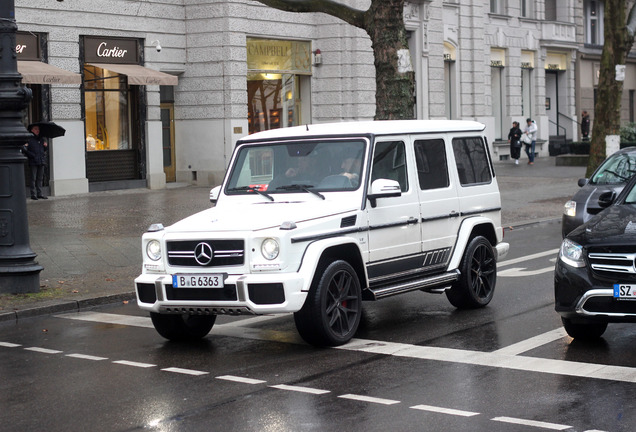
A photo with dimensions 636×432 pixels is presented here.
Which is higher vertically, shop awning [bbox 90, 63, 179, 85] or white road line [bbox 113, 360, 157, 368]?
shop awning [bbox 90, 63, 179, 85]

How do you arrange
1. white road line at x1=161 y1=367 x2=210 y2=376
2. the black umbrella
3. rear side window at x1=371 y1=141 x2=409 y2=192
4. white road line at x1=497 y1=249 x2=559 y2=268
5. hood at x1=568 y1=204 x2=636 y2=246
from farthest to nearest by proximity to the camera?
the black umbrella
white road line at x1=497 y1=249 x2=559 y2=268
rear side window at x1=371 y1=141 x2=409 y2=192
hood at x1=568 y1=204 x2=636 y2=246
white road line at x1=161 y1=367 x2=210 y2=376

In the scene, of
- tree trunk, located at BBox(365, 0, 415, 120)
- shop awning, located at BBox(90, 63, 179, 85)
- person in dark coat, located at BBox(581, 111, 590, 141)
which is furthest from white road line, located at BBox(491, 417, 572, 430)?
person in dark coat, located at BBox(581, 111, 590, 141)

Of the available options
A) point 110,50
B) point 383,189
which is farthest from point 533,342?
point 110,50

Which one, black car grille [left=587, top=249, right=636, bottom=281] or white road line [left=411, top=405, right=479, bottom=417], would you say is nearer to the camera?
white road line [left=411, top=405, right=479, bottom=417]

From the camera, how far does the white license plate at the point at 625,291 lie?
8.38 metres

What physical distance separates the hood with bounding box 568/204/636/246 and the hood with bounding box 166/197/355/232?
2016 mm

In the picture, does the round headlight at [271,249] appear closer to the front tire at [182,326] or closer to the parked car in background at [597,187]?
the front tire at [182,326]

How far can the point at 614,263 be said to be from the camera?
8.54 metres

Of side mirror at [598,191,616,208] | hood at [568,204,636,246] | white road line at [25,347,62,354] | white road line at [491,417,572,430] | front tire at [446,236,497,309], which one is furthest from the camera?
front tire at [446,236,497,309]

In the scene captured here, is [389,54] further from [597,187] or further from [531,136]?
[531,136]

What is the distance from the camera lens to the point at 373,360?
8617mm

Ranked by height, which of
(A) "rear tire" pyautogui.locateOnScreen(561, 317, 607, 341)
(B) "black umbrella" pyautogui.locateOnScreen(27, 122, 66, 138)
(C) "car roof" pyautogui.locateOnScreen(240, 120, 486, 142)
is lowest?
(A) "rear tire" pyautogui.locateOnScreen(561, 317, 607, 341)

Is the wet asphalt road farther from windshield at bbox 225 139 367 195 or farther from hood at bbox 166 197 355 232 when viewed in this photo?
windshield at bbox 225 139 367 195

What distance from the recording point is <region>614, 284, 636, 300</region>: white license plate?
8383 millimetres
